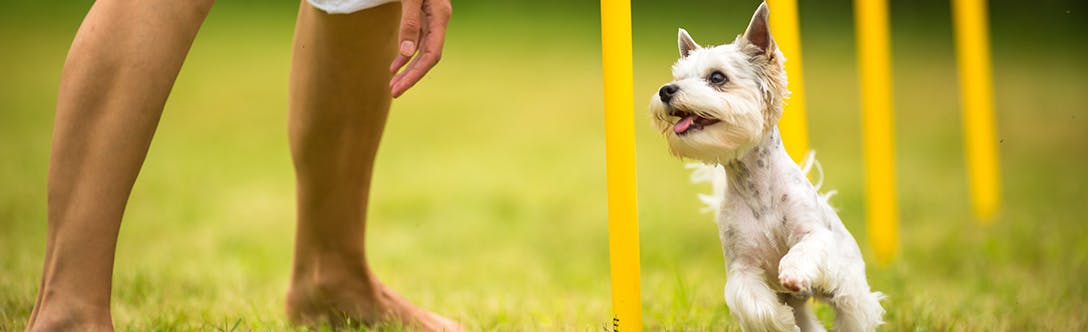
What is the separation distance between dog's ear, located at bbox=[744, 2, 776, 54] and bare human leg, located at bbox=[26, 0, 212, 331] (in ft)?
3.67

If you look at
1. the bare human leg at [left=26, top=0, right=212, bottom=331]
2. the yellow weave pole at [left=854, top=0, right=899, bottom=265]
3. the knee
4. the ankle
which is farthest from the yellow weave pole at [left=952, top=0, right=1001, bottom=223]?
the ankle

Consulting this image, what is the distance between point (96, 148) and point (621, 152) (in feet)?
3.23

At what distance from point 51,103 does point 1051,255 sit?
6.34 meters

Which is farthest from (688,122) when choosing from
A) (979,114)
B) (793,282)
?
(979,114)

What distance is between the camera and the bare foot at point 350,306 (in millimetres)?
2816

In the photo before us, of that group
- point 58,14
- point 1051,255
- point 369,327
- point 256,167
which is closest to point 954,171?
point 1051,255

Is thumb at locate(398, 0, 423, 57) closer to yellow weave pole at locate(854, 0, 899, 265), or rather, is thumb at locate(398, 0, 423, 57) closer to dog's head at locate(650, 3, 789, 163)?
dog's head at locate(650, 3, 789, 163)

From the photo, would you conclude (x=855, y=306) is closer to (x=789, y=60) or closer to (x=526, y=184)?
(x=789, y=60)

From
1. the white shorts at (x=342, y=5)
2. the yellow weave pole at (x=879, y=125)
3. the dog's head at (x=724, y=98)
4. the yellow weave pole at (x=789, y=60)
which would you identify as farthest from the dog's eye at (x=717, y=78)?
the yellow weave pole at (x=879, y=125)

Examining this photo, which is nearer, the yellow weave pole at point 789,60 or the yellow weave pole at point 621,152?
the yellow weave pole at point 621,152

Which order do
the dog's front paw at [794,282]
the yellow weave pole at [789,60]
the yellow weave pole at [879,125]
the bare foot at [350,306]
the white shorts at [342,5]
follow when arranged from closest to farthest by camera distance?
the dog's front paw at [794,282]
the white shorts at [342,5]
the bare foot at [350,306]
the yellow weave pole at [789,60]
the yellow weave pole at [879,125]

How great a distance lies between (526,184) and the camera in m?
5.83

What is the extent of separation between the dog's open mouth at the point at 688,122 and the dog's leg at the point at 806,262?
286 millimetres

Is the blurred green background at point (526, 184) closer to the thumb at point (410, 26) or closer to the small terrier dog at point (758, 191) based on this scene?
the small terrier dog at point (758, 191)
